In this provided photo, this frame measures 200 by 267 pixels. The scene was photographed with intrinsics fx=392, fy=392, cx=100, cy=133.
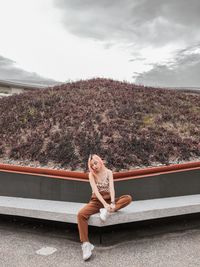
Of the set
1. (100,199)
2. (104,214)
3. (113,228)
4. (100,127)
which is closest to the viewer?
(104,214)

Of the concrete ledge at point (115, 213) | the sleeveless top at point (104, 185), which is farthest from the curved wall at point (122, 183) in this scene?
the sleeveless top at point (104, 185)

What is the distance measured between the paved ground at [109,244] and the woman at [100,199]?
0.32 metres

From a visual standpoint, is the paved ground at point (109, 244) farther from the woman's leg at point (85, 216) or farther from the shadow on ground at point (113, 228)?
the woman's leg at point (85, 216)

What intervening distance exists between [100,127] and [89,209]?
2.41m

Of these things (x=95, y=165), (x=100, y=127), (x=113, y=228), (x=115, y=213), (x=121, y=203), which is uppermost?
(x=100, y=127)

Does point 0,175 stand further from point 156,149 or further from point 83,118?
point 156,149

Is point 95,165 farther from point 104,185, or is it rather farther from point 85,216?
point 85,216

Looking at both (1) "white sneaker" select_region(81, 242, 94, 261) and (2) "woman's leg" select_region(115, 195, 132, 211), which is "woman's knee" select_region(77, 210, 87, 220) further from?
(2) "woman's leg" select_region(115, 195, 132, 211)

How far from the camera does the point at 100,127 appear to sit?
7.19m

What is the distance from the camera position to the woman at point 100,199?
496 centimetres

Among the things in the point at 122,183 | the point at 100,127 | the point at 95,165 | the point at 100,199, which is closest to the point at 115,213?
the point at 100,199

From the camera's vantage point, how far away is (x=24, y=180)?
20.7ft

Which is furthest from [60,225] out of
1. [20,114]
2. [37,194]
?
[20,114]

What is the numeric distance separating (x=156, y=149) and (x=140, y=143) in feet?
1.00
